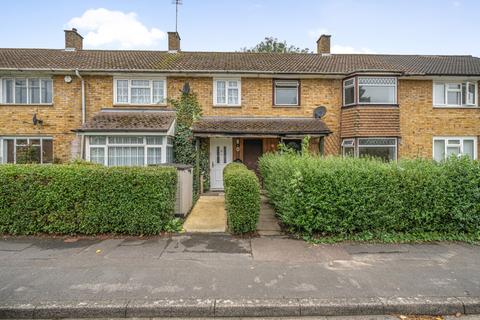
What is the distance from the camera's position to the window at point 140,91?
1206 cm

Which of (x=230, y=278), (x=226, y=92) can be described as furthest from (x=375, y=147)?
(x=230, y=278)

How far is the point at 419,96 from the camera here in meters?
12.2

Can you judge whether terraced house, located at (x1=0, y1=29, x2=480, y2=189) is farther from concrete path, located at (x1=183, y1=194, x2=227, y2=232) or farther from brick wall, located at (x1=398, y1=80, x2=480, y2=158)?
concrete path, located at (x1=183, y1=194, x2=227, y2=232)

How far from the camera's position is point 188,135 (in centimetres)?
1177

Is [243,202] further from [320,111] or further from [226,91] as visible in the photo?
[320,111]

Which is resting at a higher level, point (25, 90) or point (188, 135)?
point (25, 90)

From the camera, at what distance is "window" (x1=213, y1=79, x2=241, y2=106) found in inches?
483

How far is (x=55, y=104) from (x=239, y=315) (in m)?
12.4

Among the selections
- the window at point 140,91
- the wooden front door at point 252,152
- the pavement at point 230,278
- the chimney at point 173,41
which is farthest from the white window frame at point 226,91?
the pavement at point 230,278

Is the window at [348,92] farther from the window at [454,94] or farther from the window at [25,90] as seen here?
the window at [25,90]

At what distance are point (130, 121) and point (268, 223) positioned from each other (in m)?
7.14

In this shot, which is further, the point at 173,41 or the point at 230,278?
the point at 173,41

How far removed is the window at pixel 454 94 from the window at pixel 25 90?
671 inches

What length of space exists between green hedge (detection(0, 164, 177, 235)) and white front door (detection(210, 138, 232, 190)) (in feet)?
20.6
